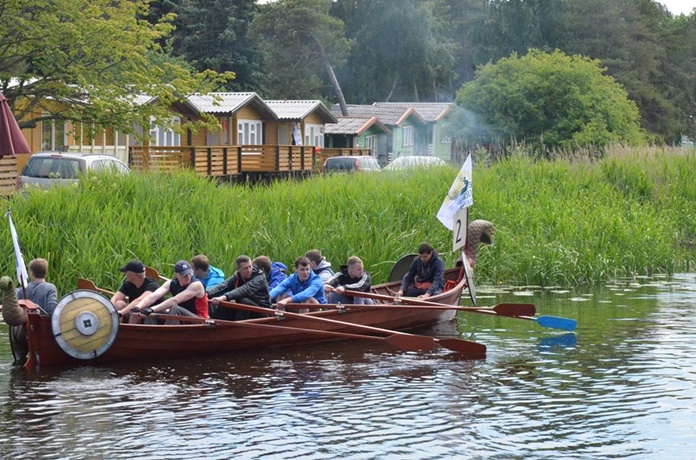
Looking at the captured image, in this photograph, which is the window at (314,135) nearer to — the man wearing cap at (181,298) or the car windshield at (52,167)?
the car windshield at (52,167)

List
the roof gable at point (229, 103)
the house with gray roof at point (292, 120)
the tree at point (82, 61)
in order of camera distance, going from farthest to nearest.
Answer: the house with gray roof at point (292, 120) → the roof gable at point (229, 103) → the tree at point (82, 61)

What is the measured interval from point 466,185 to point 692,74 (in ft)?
213

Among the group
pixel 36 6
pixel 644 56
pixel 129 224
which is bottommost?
pixel 129 224

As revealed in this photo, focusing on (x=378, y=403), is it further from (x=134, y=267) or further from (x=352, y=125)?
(x=352, y=125)

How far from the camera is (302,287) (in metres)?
17.1

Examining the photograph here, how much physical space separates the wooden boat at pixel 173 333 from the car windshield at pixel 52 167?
41.9 ft

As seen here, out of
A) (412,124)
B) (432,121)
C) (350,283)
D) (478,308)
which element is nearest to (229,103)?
(412,124)

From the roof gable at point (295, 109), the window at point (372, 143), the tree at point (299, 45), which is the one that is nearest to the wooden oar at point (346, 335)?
the roof gable at point (295, 109)

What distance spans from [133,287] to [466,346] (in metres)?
4.47

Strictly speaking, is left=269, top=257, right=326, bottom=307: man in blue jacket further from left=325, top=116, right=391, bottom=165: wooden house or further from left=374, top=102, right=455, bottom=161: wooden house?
left=374, top=102, right=455, bottom=161: wooden house

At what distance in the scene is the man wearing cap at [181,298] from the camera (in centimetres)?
1526

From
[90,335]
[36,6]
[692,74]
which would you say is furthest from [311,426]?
[692,74]

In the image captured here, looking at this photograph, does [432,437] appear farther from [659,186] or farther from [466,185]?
[659,186]

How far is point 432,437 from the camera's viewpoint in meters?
11.5
